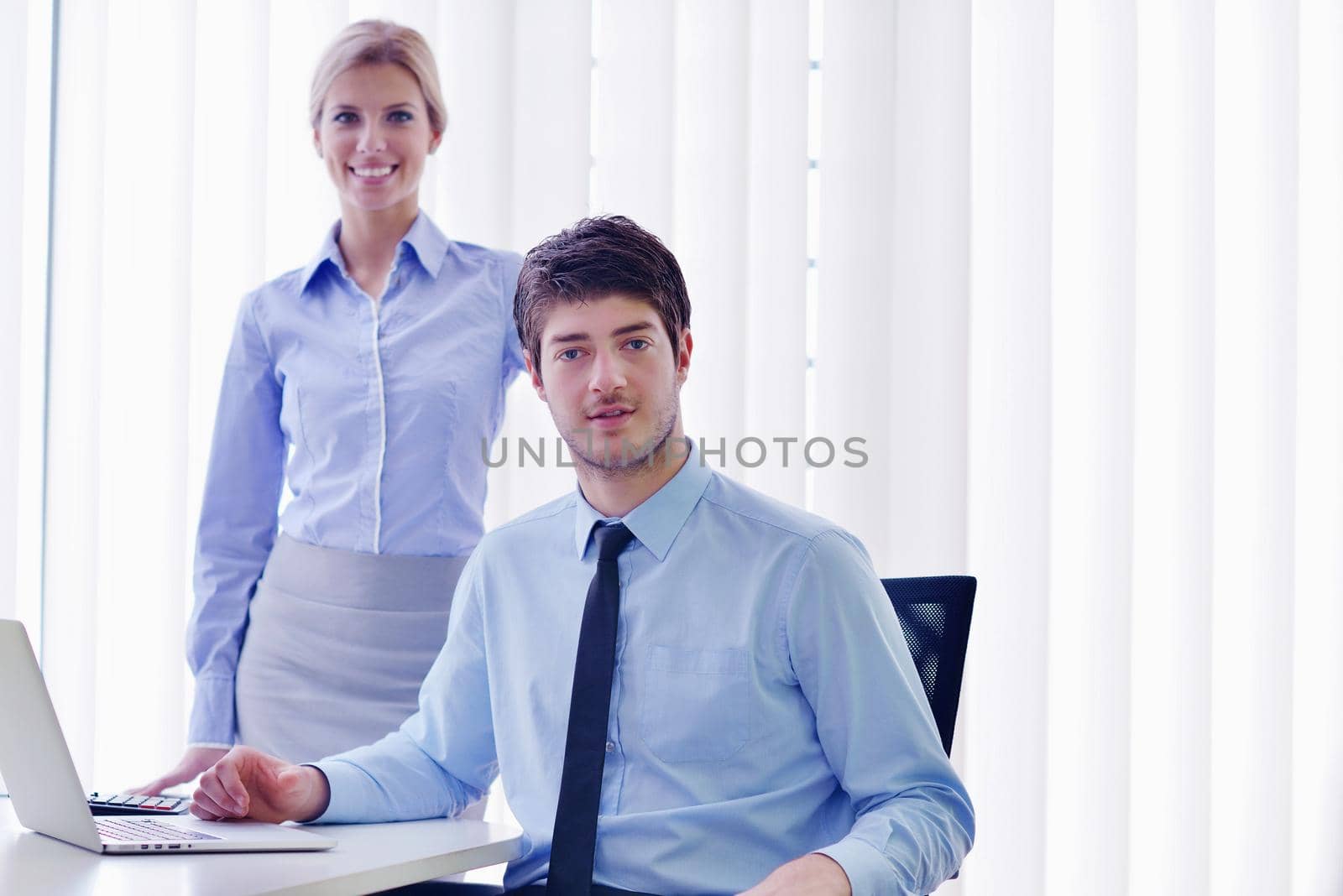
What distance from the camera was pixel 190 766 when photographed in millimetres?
1788

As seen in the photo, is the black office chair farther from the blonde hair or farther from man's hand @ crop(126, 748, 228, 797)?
the blonde hair

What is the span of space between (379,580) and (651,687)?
2.27 ft

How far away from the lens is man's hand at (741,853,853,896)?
1030mm

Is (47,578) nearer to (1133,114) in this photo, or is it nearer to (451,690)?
(451,690)

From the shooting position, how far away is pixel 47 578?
8.06 feet

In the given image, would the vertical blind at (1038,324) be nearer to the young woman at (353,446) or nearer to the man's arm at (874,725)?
the young woman at (353,446)

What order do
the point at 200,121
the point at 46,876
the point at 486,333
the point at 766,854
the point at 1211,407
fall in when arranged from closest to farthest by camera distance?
the point at 46,876 < the point at 766,854 < the point at 486,333 < the point at 1211,407 < the point at 200,121

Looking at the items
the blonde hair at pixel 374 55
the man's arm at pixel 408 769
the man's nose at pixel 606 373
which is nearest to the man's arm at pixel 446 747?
the man's arm at pixel 408 769

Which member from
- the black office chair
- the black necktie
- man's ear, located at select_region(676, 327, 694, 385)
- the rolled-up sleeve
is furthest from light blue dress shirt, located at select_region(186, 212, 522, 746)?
the black office chair

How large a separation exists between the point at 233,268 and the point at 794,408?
1.13 m

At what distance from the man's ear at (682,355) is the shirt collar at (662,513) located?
10 cm

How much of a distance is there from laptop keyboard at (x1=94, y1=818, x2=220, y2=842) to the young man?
0.06 m

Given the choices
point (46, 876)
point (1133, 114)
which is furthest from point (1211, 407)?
point (46, 876)

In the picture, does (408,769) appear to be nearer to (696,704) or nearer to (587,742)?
(587,742)
